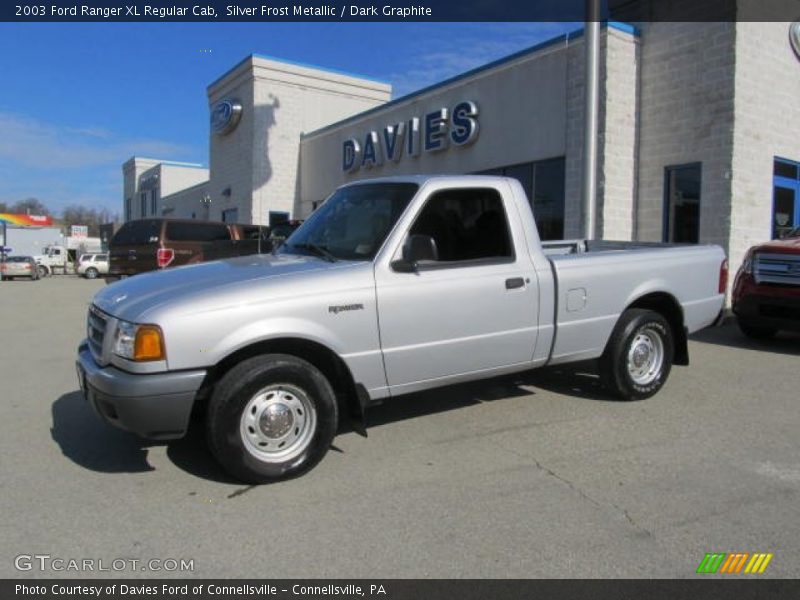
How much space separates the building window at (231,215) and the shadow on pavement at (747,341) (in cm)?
1990

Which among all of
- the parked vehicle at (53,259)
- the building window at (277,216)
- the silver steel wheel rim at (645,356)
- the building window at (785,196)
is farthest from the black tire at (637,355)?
the parked vehicle at (53,259)

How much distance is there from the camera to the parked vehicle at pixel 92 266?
41594 millimetres

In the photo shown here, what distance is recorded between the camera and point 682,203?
1285cm

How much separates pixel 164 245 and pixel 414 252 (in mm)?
9174

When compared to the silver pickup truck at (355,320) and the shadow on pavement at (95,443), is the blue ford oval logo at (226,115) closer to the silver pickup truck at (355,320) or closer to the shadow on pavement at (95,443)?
the shadow on pavement at (95,443)

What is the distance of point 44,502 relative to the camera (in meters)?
3.88

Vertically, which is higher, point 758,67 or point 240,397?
point 758,67

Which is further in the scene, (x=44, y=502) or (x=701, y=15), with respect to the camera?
(x=701, y=15)
